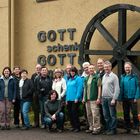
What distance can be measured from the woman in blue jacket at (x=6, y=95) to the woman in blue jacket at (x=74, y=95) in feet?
5.24

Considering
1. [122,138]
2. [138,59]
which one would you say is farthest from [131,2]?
[122,138]

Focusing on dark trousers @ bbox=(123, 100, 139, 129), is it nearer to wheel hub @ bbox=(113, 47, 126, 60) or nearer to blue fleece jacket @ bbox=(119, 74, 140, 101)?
blue fleece jacket @ bbox=(119, 74, 140, 101)

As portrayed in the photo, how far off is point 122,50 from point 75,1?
2814mm

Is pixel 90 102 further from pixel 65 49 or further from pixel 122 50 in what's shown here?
pixel 65 49

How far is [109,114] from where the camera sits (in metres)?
11.6

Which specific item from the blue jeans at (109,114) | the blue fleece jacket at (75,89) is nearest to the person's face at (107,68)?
the blue jeans at (109,114)

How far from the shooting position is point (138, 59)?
47.1ft

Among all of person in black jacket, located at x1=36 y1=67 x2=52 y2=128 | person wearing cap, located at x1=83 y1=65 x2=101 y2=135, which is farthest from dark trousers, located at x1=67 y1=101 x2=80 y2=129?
person in black jacket, located at x1=36 y1=67 x2=52 y2=128

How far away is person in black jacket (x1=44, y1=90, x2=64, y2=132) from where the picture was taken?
12.0 meters

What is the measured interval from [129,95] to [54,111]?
6.44ft

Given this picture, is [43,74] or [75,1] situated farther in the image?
[75,1]

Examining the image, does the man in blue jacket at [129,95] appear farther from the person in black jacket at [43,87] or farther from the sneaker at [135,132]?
A: the person in black jacket at [43,87]

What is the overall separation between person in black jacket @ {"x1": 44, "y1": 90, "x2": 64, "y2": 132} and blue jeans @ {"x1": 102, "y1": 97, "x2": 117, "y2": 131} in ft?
3.75

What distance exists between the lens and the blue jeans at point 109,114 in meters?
11.4
